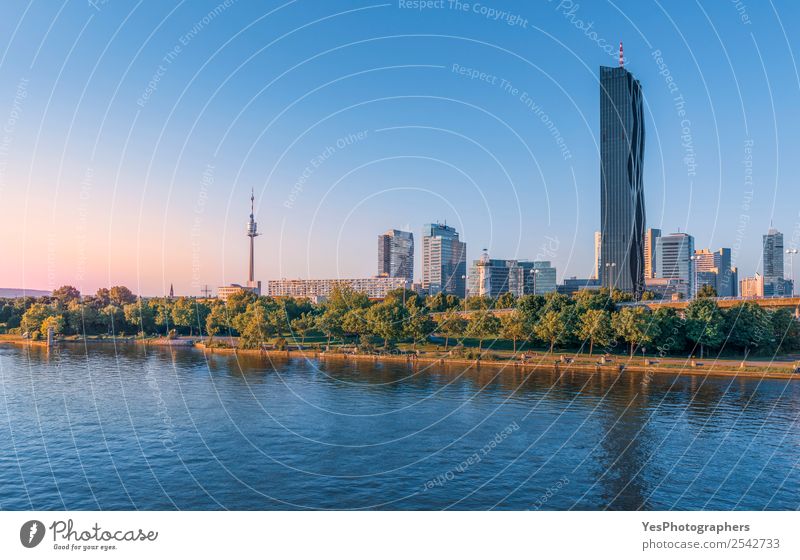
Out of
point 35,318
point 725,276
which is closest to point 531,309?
point 35,318

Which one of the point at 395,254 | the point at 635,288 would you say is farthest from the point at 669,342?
the point at 395,254

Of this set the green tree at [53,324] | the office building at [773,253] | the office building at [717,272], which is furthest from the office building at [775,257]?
the green tree at [53,324]

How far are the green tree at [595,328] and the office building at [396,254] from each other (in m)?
135

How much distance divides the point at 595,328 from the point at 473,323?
11.3 m

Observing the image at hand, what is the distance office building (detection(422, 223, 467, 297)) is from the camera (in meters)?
164

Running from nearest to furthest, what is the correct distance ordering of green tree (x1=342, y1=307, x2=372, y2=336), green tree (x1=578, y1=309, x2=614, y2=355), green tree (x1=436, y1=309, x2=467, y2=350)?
green tree (x1=578, y1=309, x2=614, y2=355) → green tree (x1=436, y1=309, x2=467, y2=350) → green tree (x1=342, y1=307, x2=372, y2=336)

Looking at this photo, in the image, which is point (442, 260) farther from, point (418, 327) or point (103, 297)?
point (418, 327)

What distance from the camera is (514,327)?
4909 cm

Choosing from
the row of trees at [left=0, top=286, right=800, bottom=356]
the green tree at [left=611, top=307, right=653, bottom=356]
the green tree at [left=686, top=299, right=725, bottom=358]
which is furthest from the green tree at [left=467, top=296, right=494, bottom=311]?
the green tree at [left=686, top=299, right=725, bottom=358]

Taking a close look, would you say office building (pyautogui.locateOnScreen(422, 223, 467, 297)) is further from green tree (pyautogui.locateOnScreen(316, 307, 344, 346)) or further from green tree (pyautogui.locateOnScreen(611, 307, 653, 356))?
green tree (pyautogui.locateOnScreen(611, 307, 653, 356))

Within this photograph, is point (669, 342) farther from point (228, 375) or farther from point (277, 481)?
point (277, 481)

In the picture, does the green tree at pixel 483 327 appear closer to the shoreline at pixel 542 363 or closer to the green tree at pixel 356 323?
the shoreline at pixel 542 363

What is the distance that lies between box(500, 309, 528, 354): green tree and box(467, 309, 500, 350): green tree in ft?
2.43

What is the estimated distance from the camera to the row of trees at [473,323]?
4500cm
